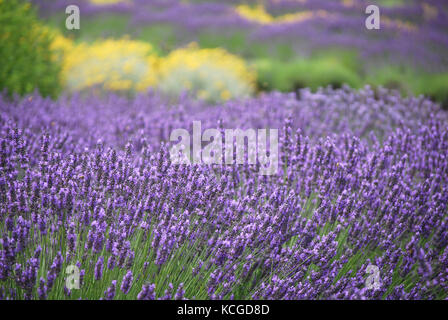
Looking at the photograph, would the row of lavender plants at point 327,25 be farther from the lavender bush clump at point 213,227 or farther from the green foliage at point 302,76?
the lavender bush clump at point 213,227

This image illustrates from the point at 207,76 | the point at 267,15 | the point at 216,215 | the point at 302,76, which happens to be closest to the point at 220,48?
the point at 207,76

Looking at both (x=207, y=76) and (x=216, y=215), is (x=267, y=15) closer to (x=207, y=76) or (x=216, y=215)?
(x=207, y=76)

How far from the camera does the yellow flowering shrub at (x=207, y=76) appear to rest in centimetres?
525

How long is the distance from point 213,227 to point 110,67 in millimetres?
4455

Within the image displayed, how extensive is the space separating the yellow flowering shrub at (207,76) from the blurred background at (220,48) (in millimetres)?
16

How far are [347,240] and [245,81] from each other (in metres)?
4.00

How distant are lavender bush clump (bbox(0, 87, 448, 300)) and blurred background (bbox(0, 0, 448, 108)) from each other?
2.33m

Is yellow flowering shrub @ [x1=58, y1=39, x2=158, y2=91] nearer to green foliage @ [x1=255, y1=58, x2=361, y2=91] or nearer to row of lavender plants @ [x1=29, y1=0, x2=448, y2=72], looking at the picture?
row of lavender plants @ [x1=29, y1=0, x2=448, y2=72]

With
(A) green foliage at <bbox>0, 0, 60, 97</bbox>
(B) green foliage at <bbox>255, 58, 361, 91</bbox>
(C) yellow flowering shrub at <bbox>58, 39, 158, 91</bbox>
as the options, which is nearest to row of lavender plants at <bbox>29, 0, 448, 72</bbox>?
(B) green foliage at <bbox>255, 58, 361, 91</bbox>

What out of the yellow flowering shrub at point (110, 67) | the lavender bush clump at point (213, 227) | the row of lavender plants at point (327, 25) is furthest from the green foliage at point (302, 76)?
the lavender bush clump at point (213, 227)

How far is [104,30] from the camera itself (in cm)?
777

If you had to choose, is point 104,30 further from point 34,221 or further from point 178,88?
point 34,221

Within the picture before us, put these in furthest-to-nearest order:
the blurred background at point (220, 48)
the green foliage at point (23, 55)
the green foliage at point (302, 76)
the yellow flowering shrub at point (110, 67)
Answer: the green foliage at point (302, 76)
the yellow flowering shrub at point (110, 67)
the blurred background at point (220, 48)
the green foliage at point (23, 55)

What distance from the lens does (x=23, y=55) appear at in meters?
4.07
